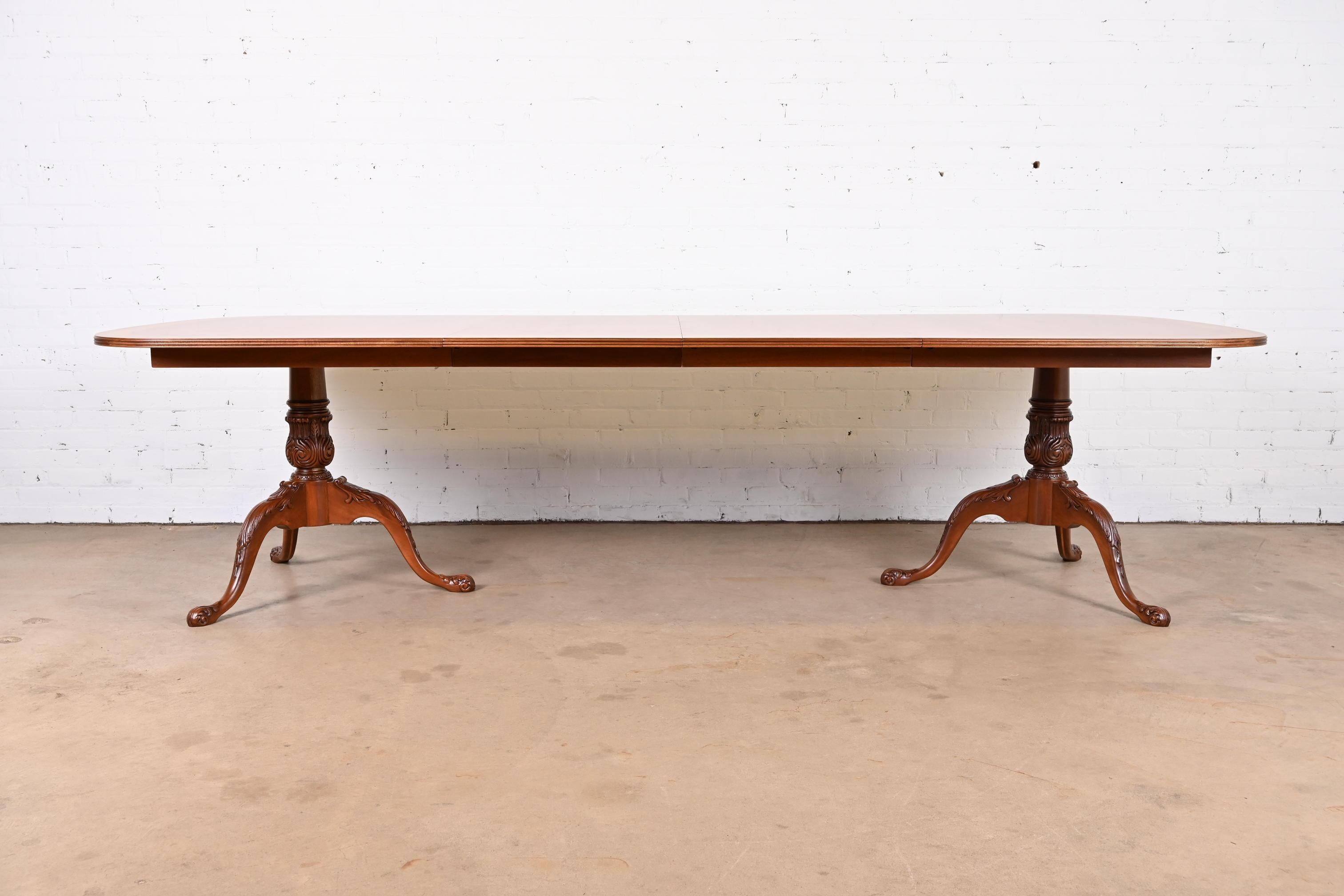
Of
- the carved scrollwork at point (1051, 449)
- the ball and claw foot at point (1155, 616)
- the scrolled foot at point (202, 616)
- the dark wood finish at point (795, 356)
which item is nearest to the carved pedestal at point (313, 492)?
the scrolled foot at point (202, 616)

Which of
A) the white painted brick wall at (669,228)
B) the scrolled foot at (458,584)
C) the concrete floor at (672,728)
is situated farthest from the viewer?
the white painted brick wall at (669,228)

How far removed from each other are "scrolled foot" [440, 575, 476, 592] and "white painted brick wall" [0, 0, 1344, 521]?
929mm

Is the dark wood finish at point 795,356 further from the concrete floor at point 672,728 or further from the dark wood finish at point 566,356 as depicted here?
the concrete floor at point 672,728

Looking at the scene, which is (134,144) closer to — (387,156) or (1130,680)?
(387,156)

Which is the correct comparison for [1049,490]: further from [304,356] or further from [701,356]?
[304,356]

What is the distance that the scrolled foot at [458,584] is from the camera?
3055mm

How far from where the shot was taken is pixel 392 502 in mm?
3002

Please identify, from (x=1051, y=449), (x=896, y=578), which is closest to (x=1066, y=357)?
(x=1051, y=449)

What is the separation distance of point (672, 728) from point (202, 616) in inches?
56.4

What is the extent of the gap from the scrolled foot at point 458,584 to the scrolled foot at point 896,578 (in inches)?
49.2

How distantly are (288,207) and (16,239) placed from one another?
101 cm

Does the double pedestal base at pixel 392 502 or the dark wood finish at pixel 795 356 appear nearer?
the dark wood finish at pixel 795 356

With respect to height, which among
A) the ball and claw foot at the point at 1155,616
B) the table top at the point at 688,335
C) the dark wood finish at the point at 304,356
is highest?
the table top at the point at 688,335

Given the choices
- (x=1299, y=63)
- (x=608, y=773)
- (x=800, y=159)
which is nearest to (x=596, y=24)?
(x=800, y=159)
